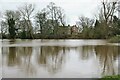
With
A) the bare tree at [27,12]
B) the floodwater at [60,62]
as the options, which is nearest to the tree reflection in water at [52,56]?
the floodwater at [60,62]

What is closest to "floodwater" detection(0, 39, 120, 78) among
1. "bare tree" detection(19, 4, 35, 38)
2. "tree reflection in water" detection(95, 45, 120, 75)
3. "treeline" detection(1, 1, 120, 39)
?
"tree reflection in water" detection(95, 45, 120, 75)

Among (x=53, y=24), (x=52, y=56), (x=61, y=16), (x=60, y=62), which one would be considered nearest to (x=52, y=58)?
(x=52, y=56)

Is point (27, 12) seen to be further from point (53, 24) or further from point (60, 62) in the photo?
point (60, 62)

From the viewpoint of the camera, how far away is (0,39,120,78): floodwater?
2925 millimetres

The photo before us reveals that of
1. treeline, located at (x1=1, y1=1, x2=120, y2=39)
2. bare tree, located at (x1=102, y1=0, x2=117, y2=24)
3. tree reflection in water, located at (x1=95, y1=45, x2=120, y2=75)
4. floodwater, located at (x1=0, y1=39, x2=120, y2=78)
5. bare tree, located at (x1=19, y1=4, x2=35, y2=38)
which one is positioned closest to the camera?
floodwater, located at (x1=0, y1=39, x2=120, y2=78)

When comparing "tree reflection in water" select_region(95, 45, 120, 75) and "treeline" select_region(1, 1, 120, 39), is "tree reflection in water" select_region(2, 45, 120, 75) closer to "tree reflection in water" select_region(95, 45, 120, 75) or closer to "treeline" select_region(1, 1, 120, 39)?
"tree reflection in water" select_region(95, 45, 120, 75)

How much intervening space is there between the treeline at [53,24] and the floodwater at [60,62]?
8.2 inches

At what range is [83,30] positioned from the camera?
3746mm

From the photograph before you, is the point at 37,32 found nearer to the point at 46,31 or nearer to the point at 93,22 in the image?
the point at 46,31

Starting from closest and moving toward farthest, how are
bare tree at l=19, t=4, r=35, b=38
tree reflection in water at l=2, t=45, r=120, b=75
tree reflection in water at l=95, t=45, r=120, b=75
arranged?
1. tree reflection in water at l=95, t=45, r=120, b=75
2. tree reflection in water at l=2, t=45, r=120, b=75
3. bare tree at l=19, t=4, r=35, b=38

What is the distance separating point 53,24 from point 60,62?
62 centimetres

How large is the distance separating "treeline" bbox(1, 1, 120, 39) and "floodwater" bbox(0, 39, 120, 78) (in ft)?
0.68

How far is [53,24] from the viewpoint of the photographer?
4.01 meters

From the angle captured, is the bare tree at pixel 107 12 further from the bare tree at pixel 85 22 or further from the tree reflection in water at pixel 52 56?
the tree reflection in water at pixel 52 56
